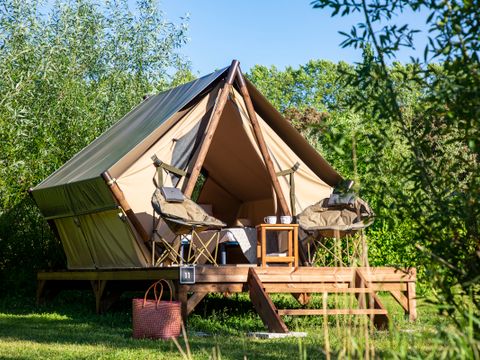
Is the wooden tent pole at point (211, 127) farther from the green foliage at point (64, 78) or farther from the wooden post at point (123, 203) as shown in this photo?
the green foliage at point (64, 78)

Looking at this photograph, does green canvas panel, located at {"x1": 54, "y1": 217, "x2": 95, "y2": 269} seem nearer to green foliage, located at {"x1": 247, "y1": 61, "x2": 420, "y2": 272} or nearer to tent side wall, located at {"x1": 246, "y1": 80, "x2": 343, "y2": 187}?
tent side wall, located at {"x1": 246, "y1": 80, "x2": 343, "y2": 187}

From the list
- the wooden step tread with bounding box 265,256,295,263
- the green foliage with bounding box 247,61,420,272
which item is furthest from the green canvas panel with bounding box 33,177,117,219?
the green foliage with bounding box 247,61,420,272

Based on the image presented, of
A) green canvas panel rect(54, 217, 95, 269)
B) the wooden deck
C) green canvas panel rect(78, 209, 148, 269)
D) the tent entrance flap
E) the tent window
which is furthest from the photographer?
the tent window

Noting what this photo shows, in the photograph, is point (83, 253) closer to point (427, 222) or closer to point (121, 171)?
point (121, 171)

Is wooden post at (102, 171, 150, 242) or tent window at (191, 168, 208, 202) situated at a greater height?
tent window at (191, 168, 208, 202)

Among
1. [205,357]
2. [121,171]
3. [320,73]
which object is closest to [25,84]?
[121,171]

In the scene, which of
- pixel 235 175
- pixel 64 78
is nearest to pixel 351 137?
pixel 235 175

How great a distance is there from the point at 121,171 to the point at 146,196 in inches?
14.1

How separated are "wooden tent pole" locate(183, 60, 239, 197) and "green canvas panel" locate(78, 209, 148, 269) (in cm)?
71

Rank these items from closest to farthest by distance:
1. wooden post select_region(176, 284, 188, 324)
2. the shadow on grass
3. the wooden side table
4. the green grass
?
the green grass < the shadow on grass < wooden post select_region(176, 284, 188, 324) < the wooden side table

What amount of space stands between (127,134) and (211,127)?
4.41 feet

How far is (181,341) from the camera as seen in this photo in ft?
18.5

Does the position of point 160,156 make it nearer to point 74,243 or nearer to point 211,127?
point 211,127

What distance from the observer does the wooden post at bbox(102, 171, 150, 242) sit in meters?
7.41
